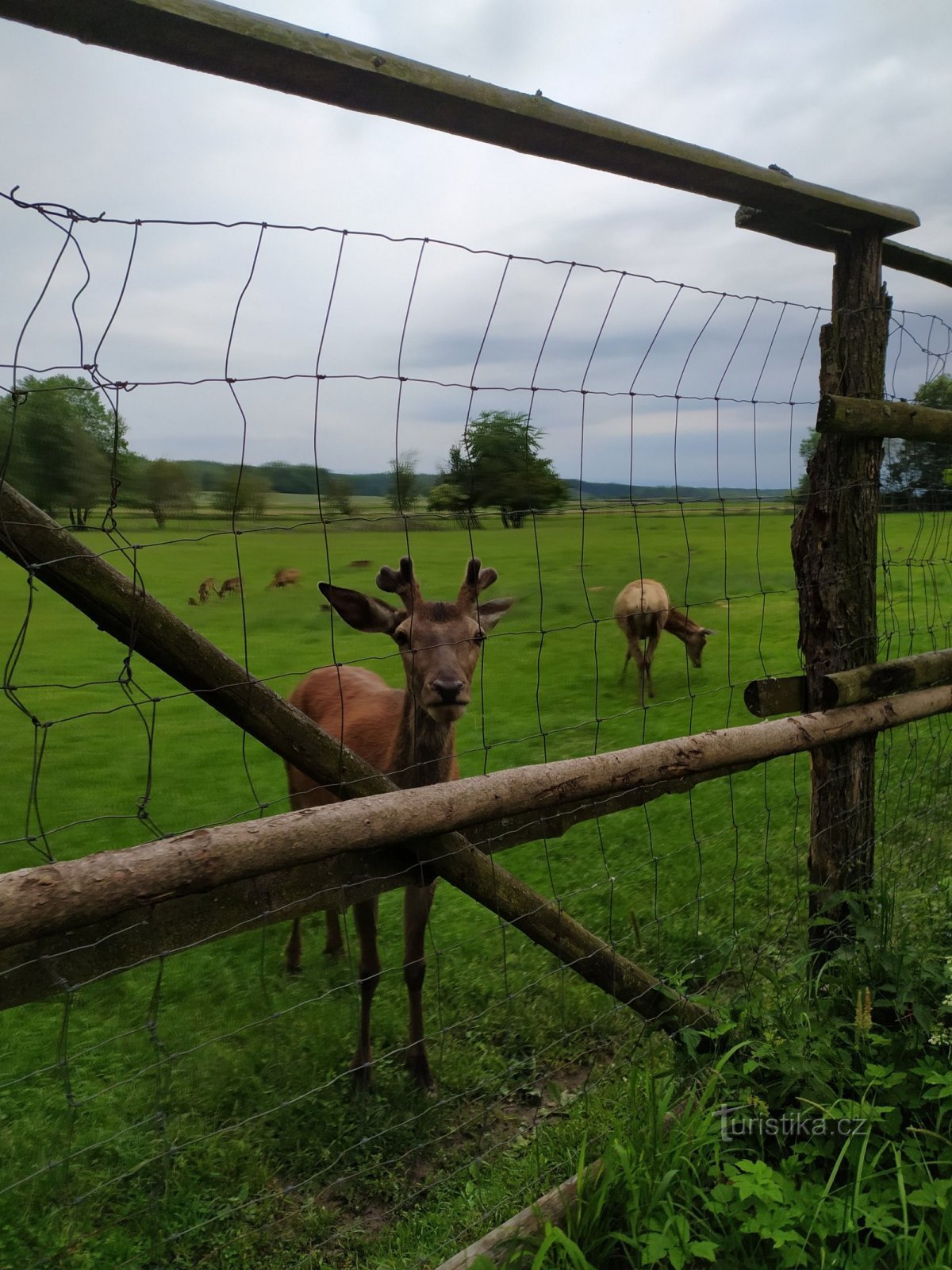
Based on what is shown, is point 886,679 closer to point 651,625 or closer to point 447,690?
point 447,690

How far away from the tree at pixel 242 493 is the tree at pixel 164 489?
3.2 inches

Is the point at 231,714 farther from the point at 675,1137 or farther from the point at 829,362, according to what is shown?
the point at 829,362

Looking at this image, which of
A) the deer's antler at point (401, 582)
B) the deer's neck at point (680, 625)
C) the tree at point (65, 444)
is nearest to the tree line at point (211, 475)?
the tree at point (65, 444)

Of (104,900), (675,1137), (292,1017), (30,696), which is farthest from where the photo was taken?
(30,696)

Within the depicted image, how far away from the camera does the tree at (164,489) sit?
194cm

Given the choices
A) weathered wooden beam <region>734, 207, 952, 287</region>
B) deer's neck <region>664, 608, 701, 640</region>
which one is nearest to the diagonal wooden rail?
weathered wooden beam <region>734, 207, 952, 287</region>

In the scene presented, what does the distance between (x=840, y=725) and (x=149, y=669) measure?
346 inches

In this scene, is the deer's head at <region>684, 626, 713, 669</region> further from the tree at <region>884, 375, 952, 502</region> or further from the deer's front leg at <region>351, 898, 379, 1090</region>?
the deer's front leg at <region>351, 898, 379, 1090</region>

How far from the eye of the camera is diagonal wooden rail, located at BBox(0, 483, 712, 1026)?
6.38ft

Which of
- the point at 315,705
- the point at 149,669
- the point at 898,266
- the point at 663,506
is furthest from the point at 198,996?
the point at 149,669

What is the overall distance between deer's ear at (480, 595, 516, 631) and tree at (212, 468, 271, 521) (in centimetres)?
170

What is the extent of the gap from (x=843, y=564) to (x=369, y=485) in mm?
2096

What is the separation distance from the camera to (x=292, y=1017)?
4.26 meters

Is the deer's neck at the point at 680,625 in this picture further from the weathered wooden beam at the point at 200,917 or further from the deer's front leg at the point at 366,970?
the weathered wooden beam at the point at 200,917
